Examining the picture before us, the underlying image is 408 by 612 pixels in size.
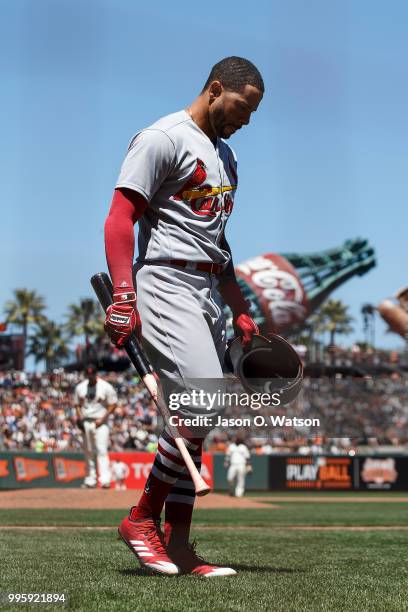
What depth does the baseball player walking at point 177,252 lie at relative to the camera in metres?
4.45

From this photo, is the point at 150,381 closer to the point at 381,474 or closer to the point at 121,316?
the point at 121,316

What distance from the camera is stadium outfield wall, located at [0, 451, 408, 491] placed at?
2814cm

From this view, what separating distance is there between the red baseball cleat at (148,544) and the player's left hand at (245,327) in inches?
39.4

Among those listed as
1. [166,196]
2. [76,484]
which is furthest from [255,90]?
[76,484]

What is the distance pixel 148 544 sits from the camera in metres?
4.57

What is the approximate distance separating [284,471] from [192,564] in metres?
27.2

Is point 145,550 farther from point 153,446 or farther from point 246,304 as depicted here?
point 153,446

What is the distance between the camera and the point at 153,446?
28656 millimetres

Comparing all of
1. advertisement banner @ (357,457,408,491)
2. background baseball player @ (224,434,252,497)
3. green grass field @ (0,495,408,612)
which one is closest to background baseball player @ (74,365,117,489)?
green grass field @ (0,495,408,612)

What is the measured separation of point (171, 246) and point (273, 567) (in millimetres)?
1723

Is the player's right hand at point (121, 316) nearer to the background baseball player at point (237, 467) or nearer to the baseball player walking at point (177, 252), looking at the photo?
the baseball player walking at point (177, 252)

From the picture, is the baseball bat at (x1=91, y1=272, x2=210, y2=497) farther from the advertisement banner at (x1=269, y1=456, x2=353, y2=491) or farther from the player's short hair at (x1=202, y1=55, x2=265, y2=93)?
the advertisement banner at (x1=269, y1=456, x2=353, y2=491)

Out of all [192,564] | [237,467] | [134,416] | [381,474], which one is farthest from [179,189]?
[134,416]

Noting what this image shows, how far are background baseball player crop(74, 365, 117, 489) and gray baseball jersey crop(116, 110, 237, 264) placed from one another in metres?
11.1
